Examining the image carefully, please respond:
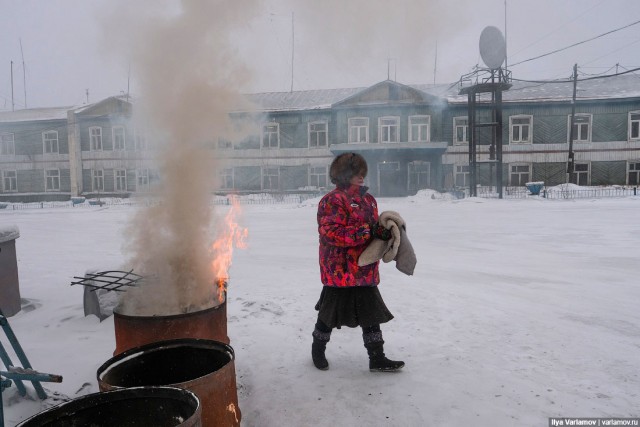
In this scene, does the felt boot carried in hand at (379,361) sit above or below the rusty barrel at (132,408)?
below

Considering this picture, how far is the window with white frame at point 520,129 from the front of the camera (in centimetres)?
3012

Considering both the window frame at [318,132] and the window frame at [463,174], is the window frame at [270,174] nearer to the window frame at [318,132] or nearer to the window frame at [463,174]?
the window frame at [318,132]

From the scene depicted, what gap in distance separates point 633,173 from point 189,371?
35189 millimetres

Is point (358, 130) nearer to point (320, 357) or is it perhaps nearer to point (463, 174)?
point (463, 174)

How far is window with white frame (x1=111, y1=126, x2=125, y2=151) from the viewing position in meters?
33.5

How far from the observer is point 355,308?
362cm

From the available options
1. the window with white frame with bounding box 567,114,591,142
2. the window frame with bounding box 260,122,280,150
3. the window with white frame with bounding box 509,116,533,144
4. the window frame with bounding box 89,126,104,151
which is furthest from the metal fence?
the window frame with bounding box 89,126,104,151

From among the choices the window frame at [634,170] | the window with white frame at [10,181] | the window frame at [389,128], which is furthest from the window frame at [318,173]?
the window with white frame at [10,181]

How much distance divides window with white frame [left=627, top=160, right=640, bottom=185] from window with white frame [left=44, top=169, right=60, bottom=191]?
44049 millimetres

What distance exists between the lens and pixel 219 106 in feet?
12.4

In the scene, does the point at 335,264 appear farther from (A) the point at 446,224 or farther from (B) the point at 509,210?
(B) the point at 509,210

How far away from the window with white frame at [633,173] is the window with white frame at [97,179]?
39.8 meters

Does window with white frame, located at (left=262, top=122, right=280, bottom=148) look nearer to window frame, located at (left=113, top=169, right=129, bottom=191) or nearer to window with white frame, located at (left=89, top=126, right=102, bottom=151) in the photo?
window frame, located at (left=113, top=169, right=129, bottom=191)

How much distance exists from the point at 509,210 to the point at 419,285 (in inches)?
546
